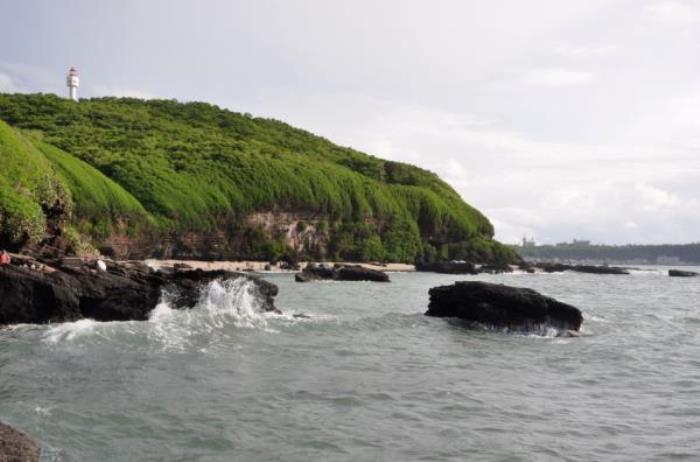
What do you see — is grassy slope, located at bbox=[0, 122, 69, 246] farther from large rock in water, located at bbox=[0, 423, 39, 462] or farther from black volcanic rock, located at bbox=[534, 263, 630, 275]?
black volcanic rock, located at bbox=[534, 263, 630, 275]

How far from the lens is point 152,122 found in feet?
517

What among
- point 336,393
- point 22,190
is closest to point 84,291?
point 336,393

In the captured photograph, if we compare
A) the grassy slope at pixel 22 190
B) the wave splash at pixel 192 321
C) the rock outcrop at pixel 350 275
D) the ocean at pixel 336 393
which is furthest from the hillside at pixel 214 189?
the rock outcrop at pixel 350 275

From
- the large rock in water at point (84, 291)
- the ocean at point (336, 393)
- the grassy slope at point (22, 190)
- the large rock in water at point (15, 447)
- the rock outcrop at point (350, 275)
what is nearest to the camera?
the large rock in water at point (15, 447)

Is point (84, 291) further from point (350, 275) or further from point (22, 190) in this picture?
point (350, 275)

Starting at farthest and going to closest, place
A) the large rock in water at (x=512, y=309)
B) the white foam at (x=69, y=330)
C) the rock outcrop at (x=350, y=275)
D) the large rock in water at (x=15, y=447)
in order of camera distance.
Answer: the rock outcrop at (x=350, y=275), the large rock in water at (x=512, y=309), the white foam at (x=69, y=330), the large rock in water at (x=15, y=447)

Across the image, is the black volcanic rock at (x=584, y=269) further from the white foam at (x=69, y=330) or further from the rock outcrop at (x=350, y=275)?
the white foam at (x=69, y=330)

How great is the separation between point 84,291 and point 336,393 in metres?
13.3

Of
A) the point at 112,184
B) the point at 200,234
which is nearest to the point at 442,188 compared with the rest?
the point at 200,234

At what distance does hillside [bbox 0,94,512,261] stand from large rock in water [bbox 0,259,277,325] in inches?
601

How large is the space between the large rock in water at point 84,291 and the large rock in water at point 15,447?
14742mm

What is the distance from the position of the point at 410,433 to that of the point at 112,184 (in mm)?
86816

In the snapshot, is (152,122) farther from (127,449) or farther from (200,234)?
(127,449)

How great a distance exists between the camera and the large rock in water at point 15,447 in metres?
7.84
